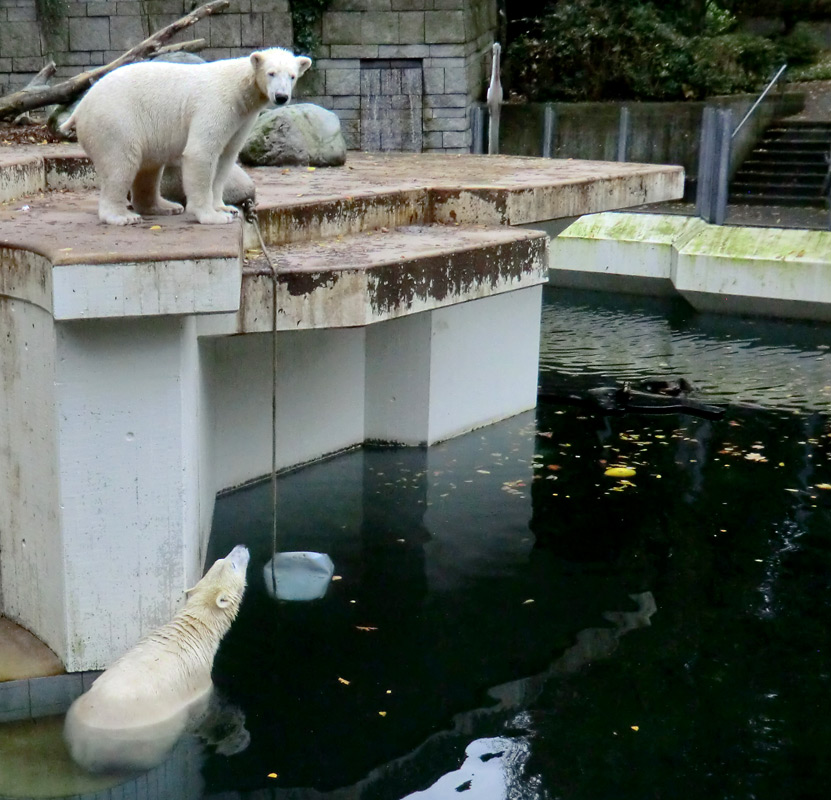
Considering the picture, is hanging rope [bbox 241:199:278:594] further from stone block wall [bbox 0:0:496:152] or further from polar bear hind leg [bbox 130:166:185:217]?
stone block wall [bbox 0:0:496:152]

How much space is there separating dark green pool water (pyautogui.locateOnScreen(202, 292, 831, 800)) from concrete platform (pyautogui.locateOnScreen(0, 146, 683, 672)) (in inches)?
16.7

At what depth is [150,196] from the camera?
18.1ft

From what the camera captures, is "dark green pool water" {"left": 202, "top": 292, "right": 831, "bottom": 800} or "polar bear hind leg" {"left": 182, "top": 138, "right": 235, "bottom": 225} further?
"polar bear hind leg" {"left": 182, "top": 138, "right": 235, "bottom": 225}

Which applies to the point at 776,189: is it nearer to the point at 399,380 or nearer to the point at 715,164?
the point at 715,164

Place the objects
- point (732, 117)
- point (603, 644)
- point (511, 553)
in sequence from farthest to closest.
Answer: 1. point (732, 117)
2. point (511, 553)
3. point (603, 644)

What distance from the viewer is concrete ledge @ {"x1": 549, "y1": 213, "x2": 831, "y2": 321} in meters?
12.5

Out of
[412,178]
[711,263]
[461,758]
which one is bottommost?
[461,758]

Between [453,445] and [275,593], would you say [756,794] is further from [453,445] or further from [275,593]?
[453,445]

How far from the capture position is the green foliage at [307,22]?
17281 millimetres

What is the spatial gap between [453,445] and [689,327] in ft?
17.5

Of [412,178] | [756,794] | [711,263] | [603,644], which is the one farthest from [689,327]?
[756,794]

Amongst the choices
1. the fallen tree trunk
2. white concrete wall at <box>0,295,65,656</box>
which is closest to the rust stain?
white concrete wall at <box>0,295,65,656</box>

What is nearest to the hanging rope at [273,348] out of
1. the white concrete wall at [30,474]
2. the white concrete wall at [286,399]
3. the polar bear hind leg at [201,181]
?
the polar bear hind leg at [201,181]

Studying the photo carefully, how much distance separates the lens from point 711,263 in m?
13.0
